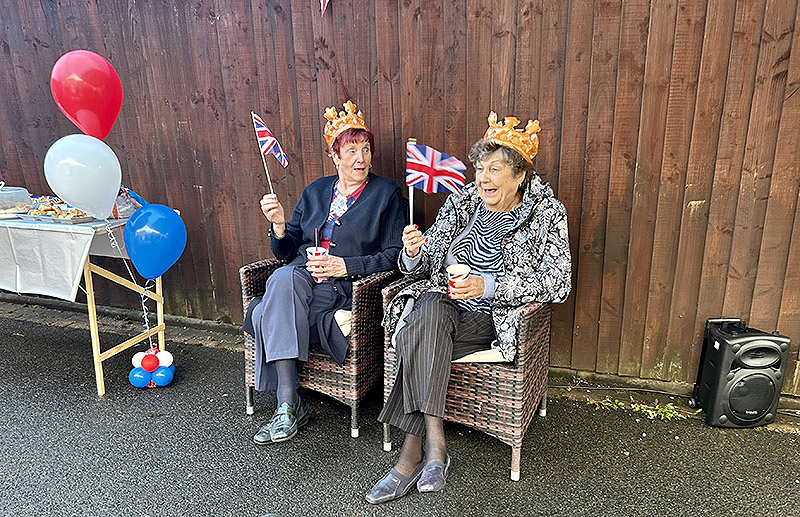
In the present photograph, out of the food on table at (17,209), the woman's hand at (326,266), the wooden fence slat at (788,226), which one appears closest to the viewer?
the wooden fence slat at (788,226)

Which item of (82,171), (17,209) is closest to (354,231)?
(82,171)

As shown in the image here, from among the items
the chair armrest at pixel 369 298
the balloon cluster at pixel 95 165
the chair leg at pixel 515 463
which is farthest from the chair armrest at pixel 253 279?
the chair leg at pixel 515 463

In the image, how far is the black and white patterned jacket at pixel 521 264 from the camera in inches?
76.2

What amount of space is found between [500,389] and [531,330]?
25cm

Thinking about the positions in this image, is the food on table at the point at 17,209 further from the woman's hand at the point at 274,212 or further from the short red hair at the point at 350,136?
the short red hair at the point at 350,136

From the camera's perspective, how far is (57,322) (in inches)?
139

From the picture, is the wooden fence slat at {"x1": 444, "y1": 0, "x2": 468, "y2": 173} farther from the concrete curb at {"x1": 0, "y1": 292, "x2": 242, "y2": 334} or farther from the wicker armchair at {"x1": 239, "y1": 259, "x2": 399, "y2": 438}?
the concrete curb at {"x1": 0, "y1": 292, "x2": 242, "y2": 334}

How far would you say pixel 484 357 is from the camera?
75.0 inches

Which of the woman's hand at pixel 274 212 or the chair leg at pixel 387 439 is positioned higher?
the woman's hand at pixel 274 212

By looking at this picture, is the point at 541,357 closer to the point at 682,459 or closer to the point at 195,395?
the point at 682,459

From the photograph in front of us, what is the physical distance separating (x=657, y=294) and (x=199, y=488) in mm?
2129

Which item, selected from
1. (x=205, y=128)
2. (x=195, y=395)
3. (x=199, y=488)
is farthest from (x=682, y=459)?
(x=205, y=128)

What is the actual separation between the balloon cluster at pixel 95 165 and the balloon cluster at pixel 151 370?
17.9 inches

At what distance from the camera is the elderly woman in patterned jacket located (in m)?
1.86
